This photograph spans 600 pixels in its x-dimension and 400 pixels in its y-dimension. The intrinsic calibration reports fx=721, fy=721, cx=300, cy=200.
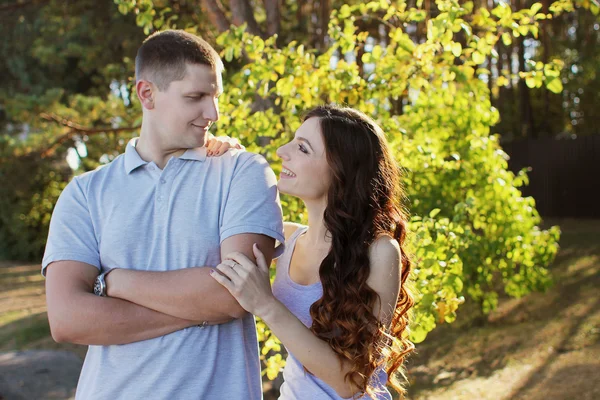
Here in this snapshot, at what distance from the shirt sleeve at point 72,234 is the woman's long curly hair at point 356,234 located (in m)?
0.76

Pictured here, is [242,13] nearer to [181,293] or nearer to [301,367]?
[301,367]

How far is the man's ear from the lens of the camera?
241 centimetres

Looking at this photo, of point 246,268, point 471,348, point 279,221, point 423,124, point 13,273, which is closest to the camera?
point 246,268

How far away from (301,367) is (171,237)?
671 mm

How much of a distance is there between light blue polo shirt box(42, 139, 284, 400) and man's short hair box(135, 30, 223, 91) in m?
0.27

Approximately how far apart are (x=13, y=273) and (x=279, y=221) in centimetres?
1758

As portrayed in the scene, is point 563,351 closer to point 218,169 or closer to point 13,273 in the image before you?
point 218,169

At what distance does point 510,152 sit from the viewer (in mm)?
18969

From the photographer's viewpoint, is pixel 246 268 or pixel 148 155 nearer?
pixel 246 268

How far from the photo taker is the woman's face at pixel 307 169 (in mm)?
2512

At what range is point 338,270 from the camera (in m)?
2.41

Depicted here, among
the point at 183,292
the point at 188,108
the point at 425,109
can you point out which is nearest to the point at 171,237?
the point at 183,292

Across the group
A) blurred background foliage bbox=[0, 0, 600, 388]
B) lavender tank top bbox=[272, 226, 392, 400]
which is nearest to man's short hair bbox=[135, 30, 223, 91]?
lavender tank top bbox=[272, 226, 392, 400]

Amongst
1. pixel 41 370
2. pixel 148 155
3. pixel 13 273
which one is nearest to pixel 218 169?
pixel 148 155
